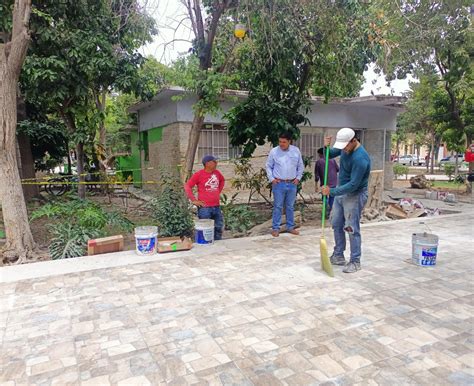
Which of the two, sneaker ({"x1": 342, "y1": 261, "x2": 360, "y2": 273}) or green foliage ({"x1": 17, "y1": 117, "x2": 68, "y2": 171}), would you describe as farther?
green foliage ({"x1": 17, "y1": 117, "x2": 68, "y2": 171})

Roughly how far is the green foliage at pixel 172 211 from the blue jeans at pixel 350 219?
2188 mm

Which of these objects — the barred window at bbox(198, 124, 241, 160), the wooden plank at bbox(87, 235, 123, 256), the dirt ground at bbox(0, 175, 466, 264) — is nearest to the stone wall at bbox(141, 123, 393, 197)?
the barred window at bbox(198, 124, 241, 160)

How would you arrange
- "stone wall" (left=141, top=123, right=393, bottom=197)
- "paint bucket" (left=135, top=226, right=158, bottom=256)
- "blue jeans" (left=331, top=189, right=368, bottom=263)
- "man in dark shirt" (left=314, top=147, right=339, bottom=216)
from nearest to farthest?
"blue jeans" (left=331, top=189, right=368, bottom=263), "paint bucket" (left=135, top=226, right=158, bottom=256), "man in dark shirt" (left=314, top=147, right=339, bottom=216), "stone wall" (left=141, top=123, right=393, bottom=197)

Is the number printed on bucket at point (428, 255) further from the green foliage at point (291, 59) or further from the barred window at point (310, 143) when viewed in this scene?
the barred window at point (310, 143)

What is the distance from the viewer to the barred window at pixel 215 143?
35.9ft

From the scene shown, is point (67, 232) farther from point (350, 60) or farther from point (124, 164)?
point (124, 164)

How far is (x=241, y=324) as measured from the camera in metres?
2.94

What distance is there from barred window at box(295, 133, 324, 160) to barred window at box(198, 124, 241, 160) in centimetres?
249

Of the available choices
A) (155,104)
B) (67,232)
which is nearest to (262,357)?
(67,232)

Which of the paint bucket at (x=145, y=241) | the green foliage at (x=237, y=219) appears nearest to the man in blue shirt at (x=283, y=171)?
the green foliage at (x=237, y=219)

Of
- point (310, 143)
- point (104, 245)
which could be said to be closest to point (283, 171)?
point (104, 245)

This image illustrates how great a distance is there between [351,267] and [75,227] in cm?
387

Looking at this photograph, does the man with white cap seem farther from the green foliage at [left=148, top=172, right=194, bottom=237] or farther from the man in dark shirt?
the man in dark shirt

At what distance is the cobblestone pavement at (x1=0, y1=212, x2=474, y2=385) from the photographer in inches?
91.7
